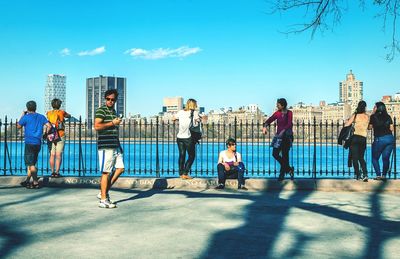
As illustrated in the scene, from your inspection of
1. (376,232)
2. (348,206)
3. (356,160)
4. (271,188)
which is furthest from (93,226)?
(356,160)

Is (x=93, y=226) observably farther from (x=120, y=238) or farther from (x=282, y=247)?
(x=282, y=247)

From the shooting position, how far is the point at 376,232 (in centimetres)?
607

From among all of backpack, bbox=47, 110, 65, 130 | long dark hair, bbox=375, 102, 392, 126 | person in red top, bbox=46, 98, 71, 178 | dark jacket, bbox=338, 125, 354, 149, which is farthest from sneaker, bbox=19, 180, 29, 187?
long dark hair, bbox=375, 102, 392, 126

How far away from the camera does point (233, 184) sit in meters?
10.8

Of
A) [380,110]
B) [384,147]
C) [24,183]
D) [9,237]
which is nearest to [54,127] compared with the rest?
[24,183]

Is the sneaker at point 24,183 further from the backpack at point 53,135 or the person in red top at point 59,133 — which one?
the backpack at point 53,135

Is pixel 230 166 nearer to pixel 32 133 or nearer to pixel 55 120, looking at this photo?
pixel 55 120

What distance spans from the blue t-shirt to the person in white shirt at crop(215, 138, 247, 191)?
409 centimetres

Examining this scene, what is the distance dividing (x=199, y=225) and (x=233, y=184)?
14.7 feet

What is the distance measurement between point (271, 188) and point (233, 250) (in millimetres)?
5658

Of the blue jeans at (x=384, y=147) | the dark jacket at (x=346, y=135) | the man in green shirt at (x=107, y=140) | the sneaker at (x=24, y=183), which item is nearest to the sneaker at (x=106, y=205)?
the man in green shirt at (x=107, y=140)

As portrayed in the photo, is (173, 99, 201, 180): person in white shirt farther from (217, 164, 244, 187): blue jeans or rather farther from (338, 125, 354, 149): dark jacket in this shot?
(338, 125, 354, 149): dark jacket

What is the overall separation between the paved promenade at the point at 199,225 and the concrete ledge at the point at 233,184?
702mm

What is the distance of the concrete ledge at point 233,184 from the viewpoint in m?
10.4
